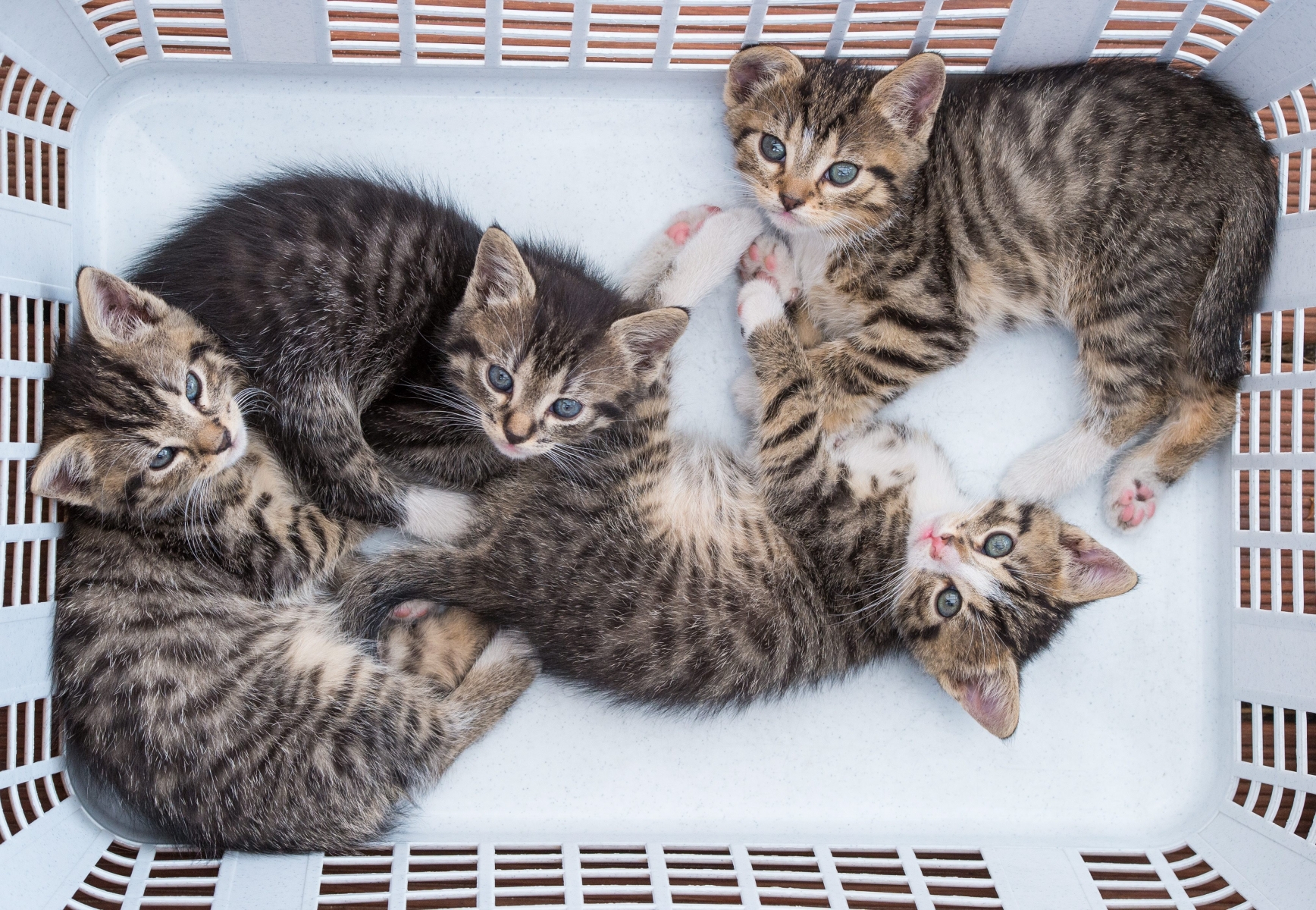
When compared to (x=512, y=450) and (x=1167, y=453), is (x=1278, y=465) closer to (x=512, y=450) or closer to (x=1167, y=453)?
(x=1167, y=453)

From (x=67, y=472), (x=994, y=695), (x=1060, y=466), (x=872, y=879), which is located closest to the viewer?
(x=67, y=472)

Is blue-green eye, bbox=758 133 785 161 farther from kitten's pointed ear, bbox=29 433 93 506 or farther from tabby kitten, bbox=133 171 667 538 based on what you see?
kitten's pointed ear, bbox=29 433 93 506

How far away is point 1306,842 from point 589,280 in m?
2.05

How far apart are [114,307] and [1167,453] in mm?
2484

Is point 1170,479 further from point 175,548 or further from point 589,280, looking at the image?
point 175,548

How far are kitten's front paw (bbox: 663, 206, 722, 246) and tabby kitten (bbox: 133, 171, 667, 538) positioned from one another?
32 centimetres

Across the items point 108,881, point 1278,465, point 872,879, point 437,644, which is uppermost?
point 1278,465

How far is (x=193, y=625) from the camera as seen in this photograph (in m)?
2.03

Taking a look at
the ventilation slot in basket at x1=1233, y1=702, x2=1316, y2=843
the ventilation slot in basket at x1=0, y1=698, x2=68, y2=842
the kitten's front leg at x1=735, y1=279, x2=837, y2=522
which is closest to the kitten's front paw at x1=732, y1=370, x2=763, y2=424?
the kitten's front leg at x1=735, y1=279, x2=837, y2=522

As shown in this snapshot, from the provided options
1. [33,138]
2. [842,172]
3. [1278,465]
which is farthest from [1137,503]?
[33,138]

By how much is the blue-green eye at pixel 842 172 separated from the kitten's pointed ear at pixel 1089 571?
38.5 inches

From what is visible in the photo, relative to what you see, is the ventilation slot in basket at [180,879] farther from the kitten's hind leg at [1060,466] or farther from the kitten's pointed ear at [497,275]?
the kitten's hind leg at [1060,466]

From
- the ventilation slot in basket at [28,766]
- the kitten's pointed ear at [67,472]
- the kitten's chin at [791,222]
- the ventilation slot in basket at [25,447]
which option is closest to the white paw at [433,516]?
the kitten's pointed ear at [67,472]

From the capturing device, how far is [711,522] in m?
2.24
